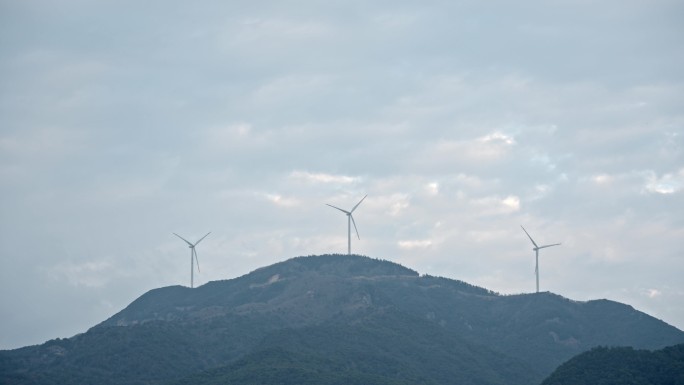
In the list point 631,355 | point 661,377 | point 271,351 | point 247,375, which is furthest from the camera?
point 271,351

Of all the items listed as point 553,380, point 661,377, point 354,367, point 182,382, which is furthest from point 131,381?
point 661,377

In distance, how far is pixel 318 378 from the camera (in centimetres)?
17538

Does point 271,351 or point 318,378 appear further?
point 271,351

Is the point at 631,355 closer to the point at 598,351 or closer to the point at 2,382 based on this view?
→ the point at 598,351

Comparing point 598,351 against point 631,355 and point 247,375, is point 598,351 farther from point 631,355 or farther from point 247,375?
point 247,375

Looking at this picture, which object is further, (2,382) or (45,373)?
(45,373)

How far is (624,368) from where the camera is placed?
16062cm

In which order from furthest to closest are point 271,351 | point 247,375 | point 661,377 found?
point 271,351 < point 247,375 < point 661,377

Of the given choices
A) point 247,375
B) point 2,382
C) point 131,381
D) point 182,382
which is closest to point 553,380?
point 247,375

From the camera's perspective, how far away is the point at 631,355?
6535 inches

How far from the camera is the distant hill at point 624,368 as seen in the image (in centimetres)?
15525

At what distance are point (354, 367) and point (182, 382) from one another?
3446 cm

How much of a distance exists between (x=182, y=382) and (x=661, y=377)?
256ft

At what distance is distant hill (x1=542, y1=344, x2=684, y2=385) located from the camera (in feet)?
509
